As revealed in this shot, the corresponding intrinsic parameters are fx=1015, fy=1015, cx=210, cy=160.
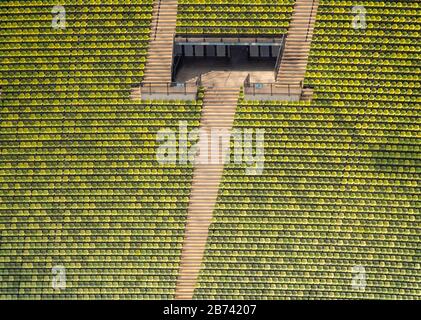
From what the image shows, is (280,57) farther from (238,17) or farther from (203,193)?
(203,193)

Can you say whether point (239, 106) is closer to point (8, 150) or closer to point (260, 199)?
point (260, 199)

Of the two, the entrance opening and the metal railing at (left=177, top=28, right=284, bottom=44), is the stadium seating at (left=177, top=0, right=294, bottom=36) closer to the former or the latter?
the metal railing at (left=177, top=28, right=284, bottom=44)

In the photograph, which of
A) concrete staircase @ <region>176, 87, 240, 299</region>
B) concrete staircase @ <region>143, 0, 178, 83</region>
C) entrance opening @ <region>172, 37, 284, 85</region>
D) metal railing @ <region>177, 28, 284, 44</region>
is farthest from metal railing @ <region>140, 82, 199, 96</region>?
metal railing @ <region>177, 28, 284, 44</region>

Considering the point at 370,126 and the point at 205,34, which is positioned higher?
the point at 205,34

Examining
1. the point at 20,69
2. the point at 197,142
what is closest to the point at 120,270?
the point at 197,142

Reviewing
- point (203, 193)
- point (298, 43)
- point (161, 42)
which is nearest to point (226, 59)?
point (161, 42)

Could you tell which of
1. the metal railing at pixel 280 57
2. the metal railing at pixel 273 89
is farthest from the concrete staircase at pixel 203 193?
the metal railing at pixel 280 57
